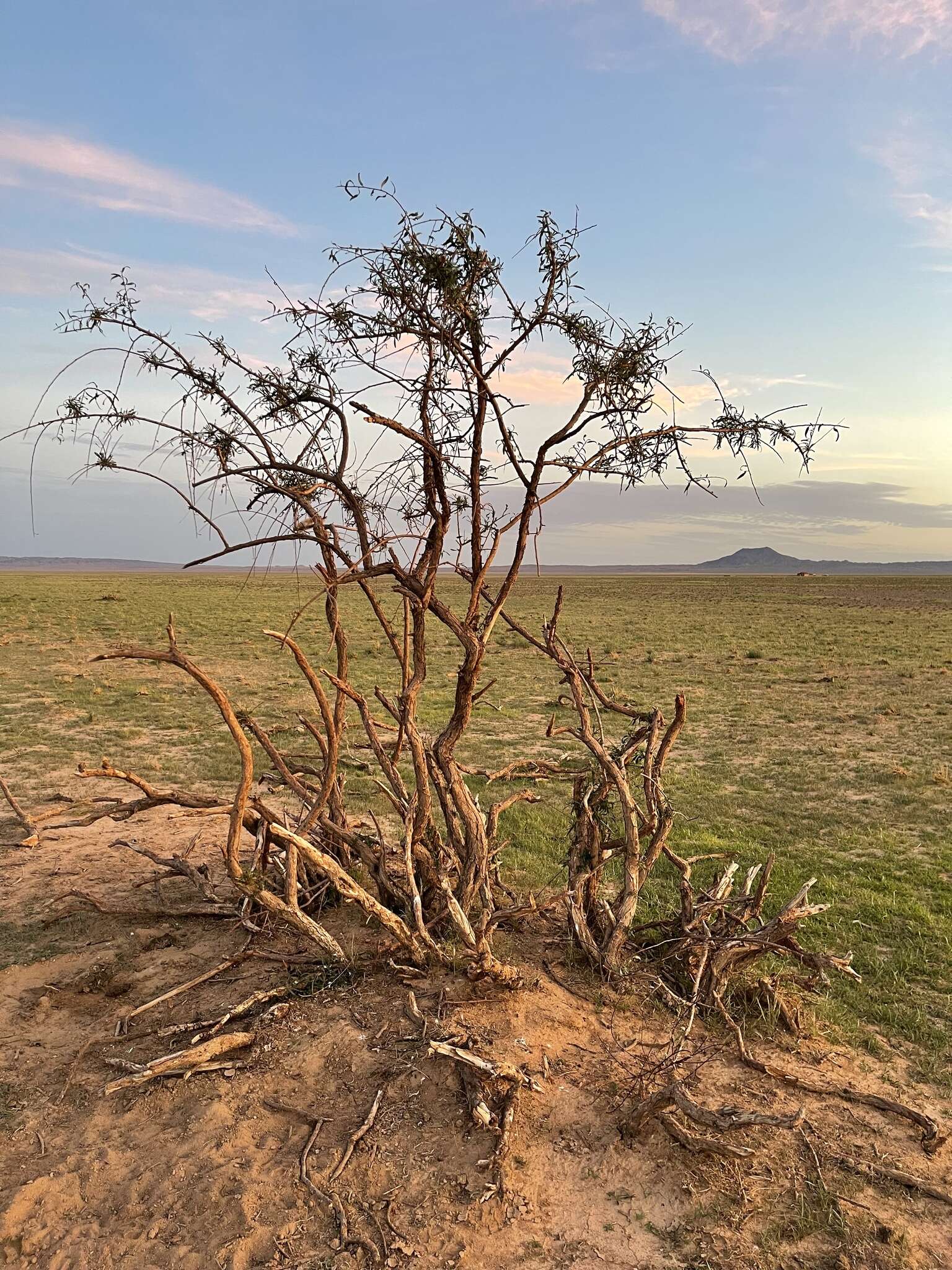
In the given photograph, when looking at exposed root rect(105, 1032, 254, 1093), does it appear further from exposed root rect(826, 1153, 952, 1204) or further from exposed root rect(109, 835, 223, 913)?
exposed root rect(826, 1153, 952, 1204)

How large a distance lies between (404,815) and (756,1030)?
2.23m

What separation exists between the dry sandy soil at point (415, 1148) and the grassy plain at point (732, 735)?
143cm

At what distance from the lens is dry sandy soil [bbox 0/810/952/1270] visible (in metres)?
3.03

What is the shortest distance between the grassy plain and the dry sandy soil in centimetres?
143

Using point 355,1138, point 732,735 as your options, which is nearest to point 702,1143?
point 355,1138

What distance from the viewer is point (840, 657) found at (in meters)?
22.6

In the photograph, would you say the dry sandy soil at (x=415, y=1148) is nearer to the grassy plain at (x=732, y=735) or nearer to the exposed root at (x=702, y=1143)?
the exposed root at (x=702, y=1143)

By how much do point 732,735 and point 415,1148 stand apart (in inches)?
427

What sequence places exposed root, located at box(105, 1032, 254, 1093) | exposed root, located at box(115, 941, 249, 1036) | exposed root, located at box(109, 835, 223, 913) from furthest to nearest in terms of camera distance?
exposed root, located at box(109, 835, 223, 913) < exposed root, located at box(115, 941, 249, 1036) < exposed root, located at box(105, 1032, 254, 1093)

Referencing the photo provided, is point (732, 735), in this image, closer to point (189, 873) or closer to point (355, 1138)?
point (189, 873)

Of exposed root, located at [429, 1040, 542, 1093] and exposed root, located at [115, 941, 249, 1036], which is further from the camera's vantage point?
exposed root, located at [115, 941, 249, 1036]

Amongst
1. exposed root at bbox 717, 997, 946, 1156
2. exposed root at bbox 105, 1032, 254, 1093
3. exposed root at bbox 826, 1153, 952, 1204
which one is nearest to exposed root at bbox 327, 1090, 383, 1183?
exposed root at bbox 105, 1032, 254, 1093

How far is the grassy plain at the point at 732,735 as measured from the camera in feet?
20.8

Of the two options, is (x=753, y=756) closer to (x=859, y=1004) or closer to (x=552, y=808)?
(x=552, y=808)
